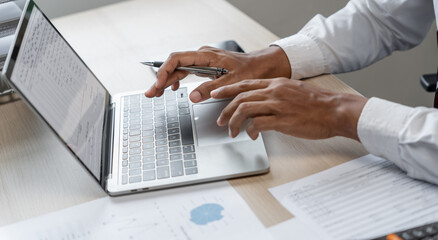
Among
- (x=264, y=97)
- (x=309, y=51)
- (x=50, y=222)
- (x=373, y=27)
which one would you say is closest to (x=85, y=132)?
(x=50, y=222)

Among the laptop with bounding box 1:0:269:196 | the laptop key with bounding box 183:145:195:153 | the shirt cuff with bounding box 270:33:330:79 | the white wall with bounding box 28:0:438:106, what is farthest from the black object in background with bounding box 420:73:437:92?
the white wall with bounding box 28:0:438:106

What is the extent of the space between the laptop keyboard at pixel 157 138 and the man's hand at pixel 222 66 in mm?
32

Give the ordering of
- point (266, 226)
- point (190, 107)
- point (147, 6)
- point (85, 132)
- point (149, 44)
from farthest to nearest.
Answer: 1. point (147, 6)
2. point (149, 44)
3. point (190, 107)
4. point (85, 132)
5. point (266, 226)

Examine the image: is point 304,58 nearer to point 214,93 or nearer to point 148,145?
point 214,93

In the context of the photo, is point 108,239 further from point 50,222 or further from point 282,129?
point 282,129

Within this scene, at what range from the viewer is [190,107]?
2.89 feet

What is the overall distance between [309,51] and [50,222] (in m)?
0.59

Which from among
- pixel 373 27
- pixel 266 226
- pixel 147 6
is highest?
pixel 147 6

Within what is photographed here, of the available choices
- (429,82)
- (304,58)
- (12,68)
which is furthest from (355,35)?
(12,68)

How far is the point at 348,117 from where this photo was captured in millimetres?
743

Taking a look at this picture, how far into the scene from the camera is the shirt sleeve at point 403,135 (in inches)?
26.3

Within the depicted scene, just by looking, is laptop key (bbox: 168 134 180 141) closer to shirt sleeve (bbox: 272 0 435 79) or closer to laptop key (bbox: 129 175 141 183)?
laptop key (bbox: 129 175 141 183)

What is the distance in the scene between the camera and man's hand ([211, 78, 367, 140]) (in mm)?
746

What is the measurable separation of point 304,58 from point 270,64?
7 centimetres
